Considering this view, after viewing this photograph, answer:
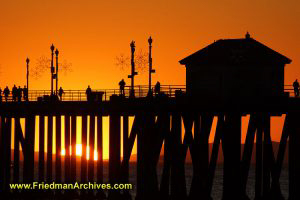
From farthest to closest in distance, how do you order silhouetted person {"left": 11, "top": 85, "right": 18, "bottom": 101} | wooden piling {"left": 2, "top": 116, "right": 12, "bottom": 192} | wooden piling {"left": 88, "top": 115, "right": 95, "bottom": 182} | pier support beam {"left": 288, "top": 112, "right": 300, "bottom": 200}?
1. silhouetted person {"left": 11, "top": 85, "right": 18, "bottom": 101}
2. wooden piling {"left": 2, "top": 116, "right": 12, "bottom": 192}
3. wooden piling {"left": 88, "top": 115, "right": 95, "bottom": 182}
4. pier support beam {"left": 288, "top": 112, "right": 300, "bottom": 200}

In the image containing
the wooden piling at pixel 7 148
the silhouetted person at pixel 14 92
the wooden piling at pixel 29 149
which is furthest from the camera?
the silhouetted person at pixel 14 92

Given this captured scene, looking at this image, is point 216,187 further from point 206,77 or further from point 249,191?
point 206,77

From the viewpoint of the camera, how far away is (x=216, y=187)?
141 meters

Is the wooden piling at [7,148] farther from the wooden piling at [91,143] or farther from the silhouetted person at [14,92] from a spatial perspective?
the wooden piling at [91,143]

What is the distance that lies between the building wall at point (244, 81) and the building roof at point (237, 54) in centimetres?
38

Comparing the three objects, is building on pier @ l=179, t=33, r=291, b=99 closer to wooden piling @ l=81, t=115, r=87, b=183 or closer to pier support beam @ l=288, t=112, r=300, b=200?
pier support beam @ l=288, t=112, r=300, b=200

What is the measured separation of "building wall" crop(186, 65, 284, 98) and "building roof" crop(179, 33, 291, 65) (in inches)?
14.8

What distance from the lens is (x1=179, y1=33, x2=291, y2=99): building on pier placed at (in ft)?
192

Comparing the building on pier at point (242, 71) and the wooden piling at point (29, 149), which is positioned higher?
the building on pier at point (242, 71)

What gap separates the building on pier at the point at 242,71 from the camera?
58.6 meters

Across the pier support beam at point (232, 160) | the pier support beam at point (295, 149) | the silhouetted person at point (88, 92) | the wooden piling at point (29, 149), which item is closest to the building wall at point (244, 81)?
the pier support beam at point (295, 149)

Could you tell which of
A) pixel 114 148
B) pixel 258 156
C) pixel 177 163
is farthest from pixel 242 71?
pixel 114 148

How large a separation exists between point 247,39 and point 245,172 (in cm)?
862

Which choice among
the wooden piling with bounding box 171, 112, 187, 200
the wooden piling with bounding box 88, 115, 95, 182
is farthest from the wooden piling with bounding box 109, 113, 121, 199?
the wooden piling with bounding box 171, 112, 187, 200
